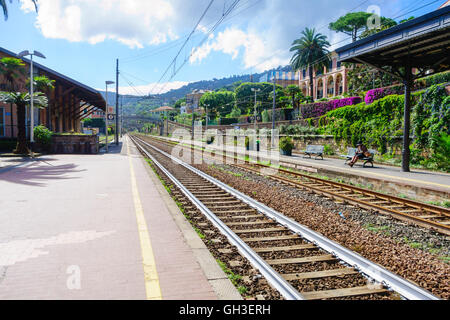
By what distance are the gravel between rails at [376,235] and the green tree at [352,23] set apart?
62.4 m

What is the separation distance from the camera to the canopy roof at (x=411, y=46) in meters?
10.9

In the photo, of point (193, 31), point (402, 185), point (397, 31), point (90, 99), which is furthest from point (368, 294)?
point (90, 99)

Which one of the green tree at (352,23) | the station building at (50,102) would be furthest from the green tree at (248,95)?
the station building at (50,102)

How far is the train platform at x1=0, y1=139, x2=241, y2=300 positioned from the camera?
130 inches

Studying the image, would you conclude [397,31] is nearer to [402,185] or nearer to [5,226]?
[402,185]

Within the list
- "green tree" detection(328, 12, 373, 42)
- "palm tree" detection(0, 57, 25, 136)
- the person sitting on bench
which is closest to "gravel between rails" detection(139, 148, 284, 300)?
the person sitting on bench

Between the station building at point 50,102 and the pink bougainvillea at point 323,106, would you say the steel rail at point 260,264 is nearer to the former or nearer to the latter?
the station building at point 50,102

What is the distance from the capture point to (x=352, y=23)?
207 feet

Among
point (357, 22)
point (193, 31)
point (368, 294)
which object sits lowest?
point (368, 294)

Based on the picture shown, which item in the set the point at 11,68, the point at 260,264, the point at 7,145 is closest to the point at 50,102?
the point at 7,145

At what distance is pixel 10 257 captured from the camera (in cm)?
412

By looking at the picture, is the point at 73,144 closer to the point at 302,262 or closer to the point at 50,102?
the point at 50,102

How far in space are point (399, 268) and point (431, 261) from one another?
0.68m

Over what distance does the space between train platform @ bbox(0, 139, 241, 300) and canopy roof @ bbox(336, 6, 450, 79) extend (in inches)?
415
